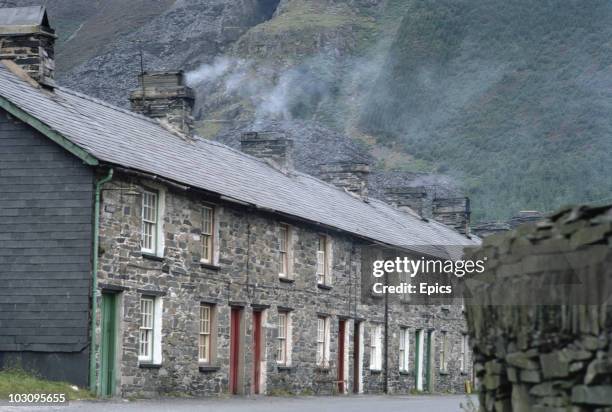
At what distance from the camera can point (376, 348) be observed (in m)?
40.0

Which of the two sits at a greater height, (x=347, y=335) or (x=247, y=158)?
(x=247, y=158)

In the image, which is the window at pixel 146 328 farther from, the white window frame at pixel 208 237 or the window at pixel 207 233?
the window at pixel 207 233

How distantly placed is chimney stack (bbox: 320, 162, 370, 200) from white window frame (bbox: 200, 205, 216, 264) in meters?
17.9

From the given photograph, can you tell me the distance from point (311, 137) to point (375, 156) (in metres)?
11.3

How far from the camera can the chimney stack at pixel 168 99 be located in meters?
33.7

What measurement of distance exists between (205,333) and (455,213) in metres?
29.8

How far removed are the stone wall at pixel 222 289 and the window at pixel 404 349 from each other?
124 cm

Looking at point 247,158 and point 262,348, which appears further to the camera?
point 247,158

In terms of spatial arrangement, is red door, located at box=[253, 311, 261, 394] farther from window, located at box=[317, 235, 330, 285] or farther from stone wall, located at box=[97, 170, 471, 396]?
window, located at box=[317, 235, 330, 285]

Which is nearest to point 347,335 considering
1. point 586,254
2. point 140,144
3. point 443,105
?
point 140,144

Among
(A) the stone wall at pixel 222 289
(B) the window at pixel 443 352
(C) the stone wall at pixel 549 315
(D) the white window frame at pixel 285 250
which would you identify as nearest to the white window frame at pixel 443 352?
(B) the window at pixel 443 352

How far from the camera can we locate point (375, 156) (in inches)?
4769

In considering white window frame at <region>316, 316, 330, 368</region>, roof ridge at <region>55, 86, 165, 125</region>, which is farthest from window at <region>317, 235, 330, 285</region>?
roof ridge at <region>55, 86, 165, 125</region>

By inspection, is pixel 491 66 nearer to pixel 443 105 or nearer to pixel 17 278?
pixel 443 105
